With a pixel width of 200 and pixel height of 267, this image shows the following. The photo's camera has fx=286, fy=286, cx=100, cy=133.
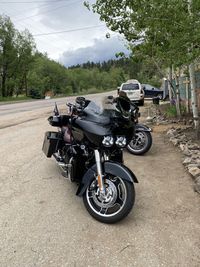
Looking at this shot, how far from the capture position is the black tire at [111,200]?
3.17 m

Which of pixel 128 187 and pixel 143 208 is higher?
pixel 128 187

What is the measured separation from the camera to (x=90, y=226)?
3205 mm

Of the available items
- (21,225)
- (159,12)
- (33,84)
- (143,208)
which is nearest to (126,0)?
(159,12)

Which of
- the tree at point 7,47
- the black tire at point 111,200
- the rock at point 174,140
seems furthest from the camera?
the tree at point 7,47

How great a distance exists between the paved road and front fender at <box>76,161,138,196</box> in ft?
1.28

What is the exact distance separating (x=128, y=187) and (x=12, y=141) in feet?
17.2

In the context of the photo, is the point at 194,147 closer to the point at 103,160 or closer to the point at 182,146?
the point at 182,146

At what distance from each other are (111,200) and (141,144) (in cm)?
298

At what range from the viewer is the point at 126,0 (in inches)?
345

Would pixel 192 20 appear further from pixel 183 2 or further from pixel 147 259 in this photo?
pixel 147 259

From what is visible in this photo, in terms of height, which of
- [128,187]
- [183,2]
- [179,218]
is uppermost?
[183,2]

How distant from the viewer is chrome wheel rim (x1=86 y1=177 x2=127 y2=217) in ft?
10.7

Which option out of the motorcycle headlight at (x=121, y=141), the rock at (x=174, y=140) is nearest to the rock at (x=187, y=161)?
the rock at (x=174, y=140)

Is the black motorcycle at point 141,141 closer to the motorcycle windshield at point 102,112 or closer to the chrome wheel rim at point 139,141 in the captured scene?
the chrome wheel rim at point 139,141
